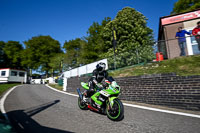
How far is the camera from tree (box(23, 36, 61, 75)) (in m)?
43.7

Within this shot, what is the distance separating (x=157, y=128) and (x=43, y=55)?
46566 mm

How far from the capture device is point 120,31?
23.7 meters

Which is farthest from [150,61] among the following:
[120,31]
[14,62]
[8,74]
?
[14,62]

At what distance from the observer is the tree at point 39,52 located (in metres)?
43.7

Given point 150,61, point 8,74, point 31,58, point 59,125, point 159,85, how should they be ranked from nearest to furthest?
point 59,125, point 159,85, point 150,61, point 8,74, point 31,58

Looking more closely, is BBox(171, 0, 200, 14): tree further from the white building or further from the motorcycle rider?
the white building

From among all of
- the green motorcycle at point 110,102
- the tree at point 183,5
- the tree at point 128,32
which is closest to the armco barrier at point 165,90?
the green motorcycle at point 110,102

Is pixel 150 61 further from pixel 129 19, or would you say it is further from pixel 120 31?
A: pixel 129 19

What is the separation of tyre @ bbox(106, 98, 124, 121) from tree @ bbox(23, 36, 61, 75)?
4386 centimetres

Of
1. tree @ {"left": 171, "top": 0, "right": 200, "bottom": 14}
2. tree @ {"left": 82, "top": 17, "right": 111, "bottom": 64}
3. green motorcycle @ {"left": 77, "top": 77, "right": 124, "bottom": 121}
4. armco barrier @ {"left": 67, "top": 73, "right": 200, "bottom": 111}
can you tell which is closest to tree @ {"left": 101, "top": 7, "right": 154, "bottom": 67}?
tree @ {"left": 82, "top": 17, "right": 111, "bottom": 64}

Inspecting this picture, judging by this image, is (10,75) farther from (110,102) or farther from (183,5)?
(183,5)

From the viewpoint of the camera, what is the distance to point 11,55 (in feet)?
157

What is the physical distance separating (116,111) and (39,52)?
47.3m

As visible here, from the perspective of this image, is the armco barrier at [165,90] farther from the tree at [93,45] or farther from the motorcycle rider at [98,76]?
the tree at [93,45]
